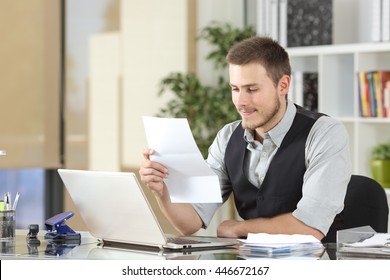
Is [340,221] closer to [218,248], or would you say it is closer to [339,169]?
[339,169]

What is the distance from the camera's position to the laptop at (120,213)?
2.40m

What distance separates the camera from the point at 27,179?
5648 mm

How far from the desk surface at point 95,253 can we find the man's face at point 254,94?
0.64m

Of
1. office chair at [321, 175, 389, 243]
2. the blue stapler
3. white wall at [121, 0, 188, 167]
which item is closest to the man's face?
office chair at [321, 175, 389, 243]

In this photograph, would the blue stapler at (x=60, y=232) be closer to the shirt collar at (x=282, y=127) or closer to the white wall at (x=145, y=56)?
the shirt collar at (x=282, y=127)

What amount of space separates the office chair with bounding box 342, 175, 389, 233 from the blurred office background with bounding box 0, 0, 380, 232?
2551mm

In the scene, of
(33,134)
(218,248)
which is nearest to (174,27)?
(33,134)

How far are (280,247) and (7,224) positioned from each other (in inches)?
36.2

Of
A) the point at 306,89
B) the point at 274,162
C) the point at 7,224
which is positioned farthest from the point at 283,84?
the point at 306,89

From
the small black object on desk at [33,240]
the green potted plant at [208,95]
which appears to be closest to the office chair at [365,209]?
the small black object on desk at [33,240]

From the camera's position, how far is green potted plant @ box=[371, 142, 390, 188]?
4602 millimetres

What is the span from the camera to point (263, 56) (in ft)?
9.68

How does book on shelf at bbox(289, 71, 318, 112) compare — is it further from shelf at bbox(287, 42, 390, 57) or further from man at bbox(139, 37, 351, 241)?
man at bbox(139, 37, 351, 241)

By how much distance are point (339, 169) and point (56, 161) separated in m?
3.11
